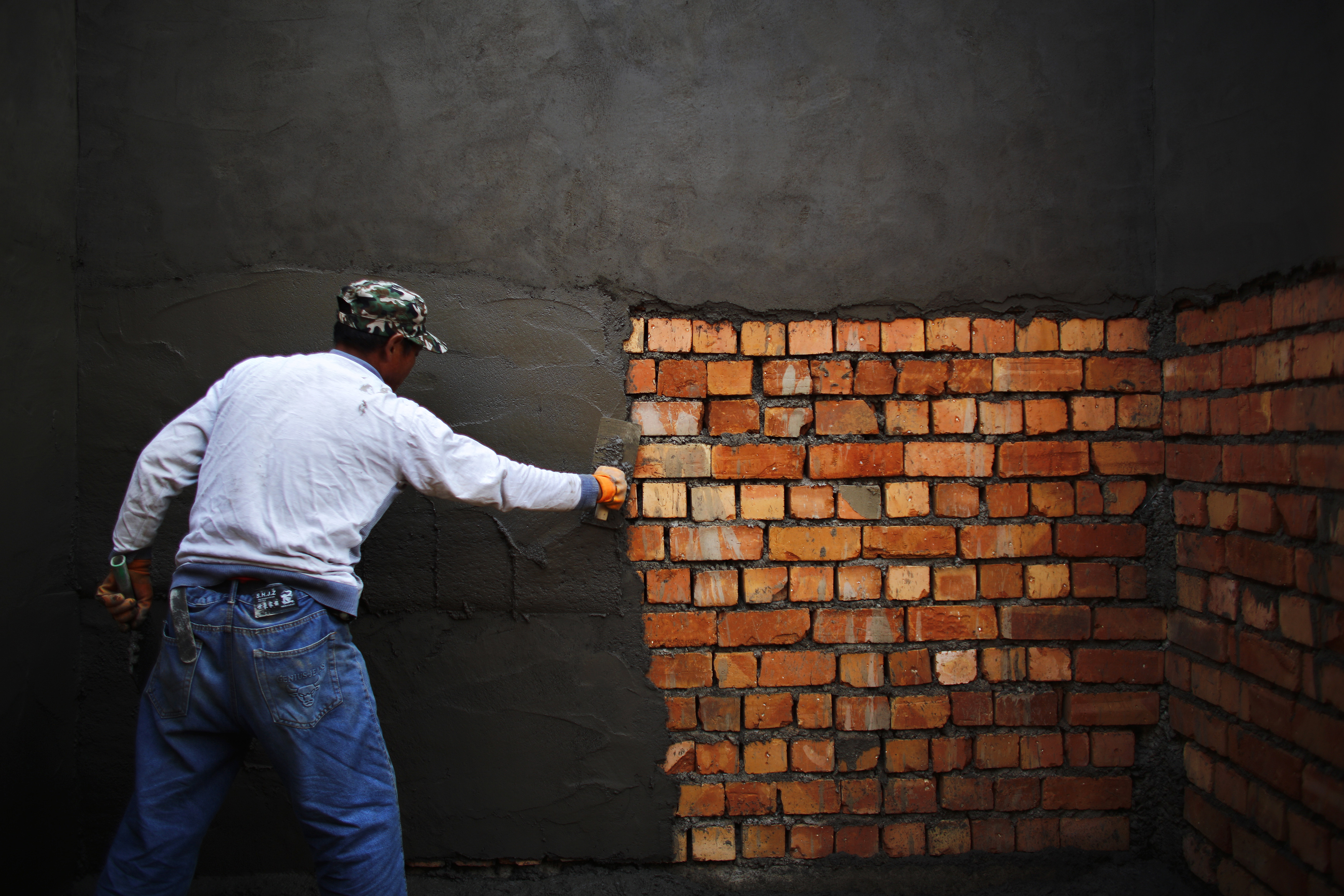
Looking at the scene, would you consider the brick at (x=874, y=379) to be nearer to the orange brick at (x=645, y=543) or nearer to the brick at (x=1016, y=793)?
the orange brick at (x=645, y=543)

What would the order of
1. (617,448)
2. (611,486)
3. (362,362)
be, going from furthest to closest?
(617,448) → (611,486) → (362,362)

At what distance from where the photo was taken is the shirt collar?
1765mm

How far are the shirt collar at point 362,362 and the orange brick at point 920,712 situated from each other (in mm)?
1613

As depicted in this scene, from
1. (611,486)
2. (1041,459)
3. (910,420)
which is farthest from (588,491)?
(1041,459)

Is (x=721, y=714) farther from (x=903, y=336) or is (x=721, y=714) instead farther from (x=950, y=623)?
(x=903, y=336)

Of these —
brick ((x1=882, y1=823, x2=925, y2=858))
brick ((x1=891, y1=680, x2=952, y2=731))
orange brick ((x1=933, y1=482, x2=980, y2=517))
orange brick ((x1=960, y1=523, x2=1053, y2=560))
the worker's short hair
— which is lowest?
brick ((x1=882, y1=823, x2=925, y2=858))

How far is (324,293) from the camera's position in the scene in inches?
81.2

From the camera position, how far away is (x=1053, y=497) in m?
2.12

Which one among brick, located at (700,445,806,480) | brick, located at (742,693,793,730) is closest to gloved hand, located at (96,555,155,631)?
brick, located at (700,445,806,480)

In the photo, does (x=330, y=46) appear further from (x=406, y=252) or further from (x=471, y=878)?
(x=471, y=878)

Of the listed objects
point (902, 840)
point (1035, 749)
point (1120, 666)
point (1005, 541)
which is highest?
point (1005, 541)

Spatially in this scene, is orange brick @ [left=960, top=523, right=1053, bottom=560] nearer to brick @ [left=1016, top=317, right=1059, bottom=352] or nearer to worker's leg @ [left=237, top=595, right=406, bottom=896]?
brick @ [left=1016, top=317, right=1059, bottom=352]

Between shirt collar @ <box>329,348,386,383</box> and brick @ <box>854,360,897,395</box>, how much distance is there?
125 centimetres

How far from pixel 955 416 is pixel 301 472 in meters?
1.66
